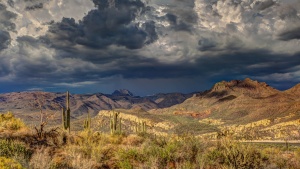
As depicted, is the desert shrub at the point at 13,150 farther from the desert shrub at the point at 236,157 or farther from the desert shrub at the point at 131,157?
the desert shrub at the point at 236,157

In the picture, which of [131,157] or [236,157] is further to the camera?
[131,157]

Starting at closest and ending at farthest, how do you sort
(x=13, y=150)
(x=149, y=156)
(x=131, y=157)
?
1. (x=13, y=150)
2. (x=149, y=156)
3. (x=131, y=157)

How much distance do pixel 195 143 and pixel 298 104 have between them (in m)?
136

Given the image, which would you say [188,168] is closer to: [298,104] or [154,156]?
[154,156]

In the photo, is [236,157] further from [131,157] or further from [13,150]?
[13,150]

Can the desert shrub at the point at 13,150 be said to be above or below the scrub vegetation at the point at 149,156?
above

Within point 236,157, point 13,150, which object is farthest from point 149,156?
point 13,150

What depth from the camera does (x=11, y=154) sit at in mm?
14742

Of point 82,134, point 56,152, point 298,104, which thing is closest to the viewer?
point 56,152

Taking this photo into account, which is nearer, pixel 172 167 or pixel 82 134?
pixel 172 167

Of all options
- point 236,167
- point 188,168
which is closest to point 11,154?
point 188,168

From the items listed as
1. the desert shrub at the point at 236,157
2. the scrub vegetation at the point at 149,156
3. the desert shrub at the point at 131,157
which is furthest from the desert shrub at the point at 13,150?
the desert shrub at the point at 236,157

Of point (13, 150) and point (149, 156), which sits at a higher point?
point (13, 150)

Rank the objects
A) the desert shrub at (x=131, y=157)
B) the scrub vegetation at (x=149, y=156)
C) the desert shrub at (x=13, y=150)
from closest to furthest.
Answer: the scrub vegetation at (x=149, y=156) → the desert shrub at (x=13, y=150) → the desert shrub at (x=131, y=157)
